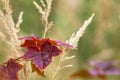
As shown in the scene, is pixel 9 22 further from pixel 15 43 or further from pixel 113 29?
pixel 113 29

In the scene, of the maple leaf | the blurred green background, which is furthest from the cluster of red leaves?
the blurred green background

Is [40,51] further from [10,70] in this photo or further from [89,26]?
[89,26]

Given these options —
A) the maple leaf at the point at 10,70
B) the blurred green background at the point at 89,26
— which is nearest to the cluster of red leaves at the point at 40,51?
the maple leaf at the point at 10,70

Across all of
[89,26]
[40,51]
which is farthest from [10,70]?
[89,26]

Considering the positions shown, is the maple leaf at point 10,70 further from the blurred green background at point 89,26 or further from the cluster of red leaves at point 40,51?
the blurred green background at point 89,26

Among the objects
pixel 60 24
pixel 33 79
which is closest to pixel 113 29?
pixel 60 24

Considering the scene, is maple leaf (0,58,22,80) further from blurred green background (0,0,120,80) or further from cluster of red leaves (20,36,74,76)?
→ blurred green background (0,0,120,80)
